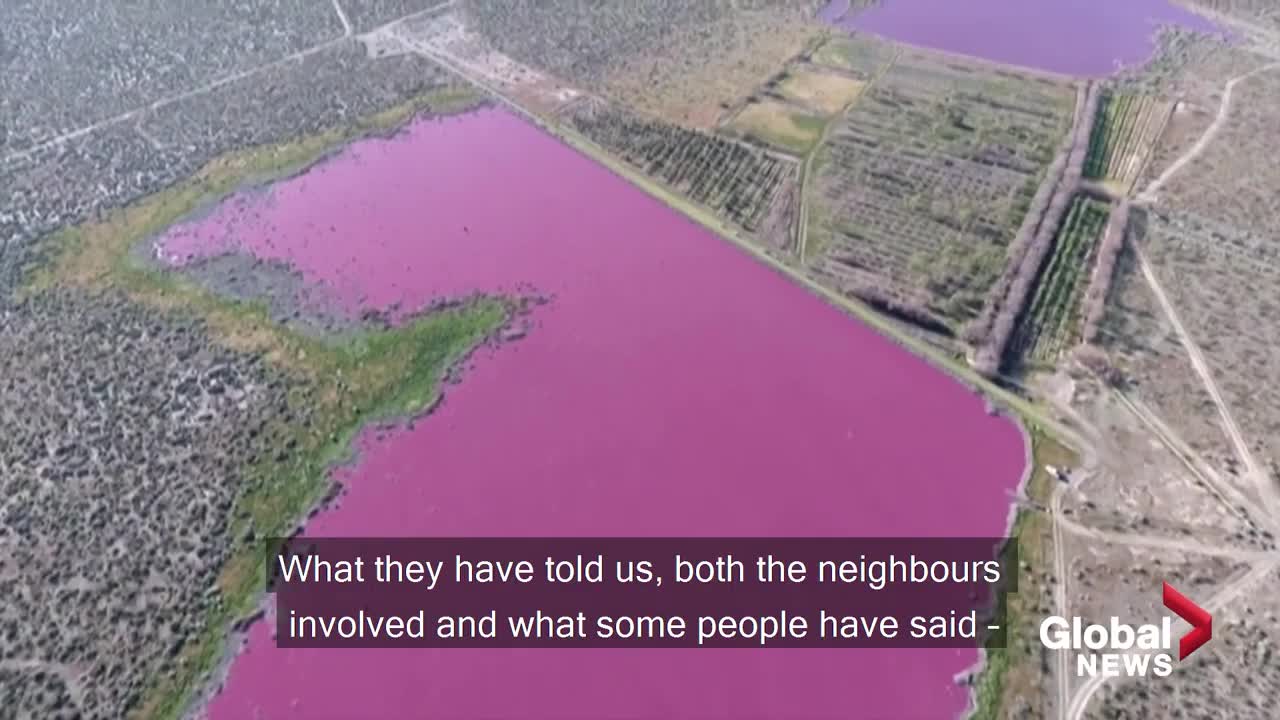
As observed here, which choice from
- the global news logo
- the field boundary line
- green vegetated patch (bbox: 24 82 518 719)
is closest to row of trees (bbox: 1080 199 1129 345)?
the global news logo

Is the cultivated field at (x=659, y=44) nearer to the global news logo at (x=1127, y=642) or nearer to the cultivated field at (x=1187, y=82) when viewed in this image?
the cultivated field at (x=1187, y=82)

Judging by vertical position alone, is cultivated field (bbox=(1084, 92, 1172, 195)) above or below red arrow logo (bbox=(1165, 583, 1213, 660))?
above

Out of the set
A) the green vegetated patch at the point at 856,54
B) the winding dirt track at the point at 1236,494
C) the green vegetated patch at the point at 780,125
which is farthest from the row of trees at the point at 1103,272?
the green vegetated patch at the point at 856,54

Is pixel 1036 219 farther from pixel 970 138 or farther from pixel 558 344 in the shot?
pixel 558 344

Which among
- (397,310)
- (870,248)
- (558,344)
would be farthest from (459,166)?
(870,248)

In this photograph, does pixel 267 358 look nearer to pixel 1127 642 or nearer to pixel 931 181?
pixel 931 181

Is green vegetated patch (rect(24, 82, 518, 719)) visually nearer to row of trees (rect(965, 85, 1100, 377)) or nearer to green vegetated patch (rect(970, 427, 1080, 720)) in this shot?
row of trees (rect(965, 85, 1100, 377))

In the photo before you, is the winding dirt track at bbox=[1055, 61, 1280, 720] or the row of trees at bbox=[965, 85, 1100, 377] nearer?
the winding dirt track at bbox=[1055, 61, 1280, 720]
